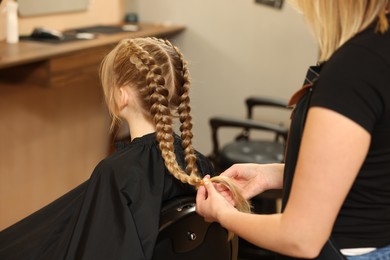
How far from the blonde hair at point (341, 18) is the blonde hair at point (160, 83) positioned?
60cm

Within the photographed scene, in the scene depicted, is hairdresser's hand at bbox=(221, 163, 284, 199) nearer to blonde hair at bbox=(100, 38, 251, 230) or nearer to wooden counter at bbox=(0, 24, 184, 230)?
blonde hair at bbox=(100, 38, 251, 230)

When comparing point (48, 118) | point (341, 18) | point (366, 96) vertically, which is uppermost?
point (341, 18)

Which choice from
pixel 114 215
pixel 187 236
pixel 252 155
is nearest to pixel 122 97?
pixel 114 215

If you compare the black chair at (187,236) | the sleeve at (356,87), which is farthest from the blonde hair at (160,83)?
the sleeve at (356,87)

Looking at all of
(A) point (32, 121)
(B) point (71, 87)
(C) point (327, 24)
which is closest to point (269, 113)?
(B) point (71, 87)

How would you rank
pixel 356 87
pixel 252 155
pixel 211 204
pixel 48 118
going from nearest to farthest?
pixel 356 87 → pixel 211 204 → pixel 252 155 → pixel 48 118

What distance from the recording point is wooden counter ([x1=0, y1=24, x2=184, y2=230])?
2.62m

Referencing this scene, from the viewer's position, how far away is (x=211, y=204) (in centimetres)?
115

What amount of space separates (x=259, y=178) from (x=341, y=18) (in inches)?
20.1

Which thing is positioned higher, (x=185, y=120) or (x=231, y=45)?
(x=185, y=120)

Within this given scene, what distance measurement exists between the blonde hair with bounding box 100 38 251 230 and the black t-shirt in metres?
0.56

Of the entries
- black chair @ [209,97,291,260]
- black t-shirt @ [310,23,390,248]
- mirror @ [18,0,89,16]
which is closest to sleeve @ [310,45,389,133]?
black t-shirt @ [310,23,390,248]

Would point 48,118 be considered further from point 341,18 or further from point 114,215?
point 341,18

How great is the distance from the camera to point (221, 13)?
3738mm
